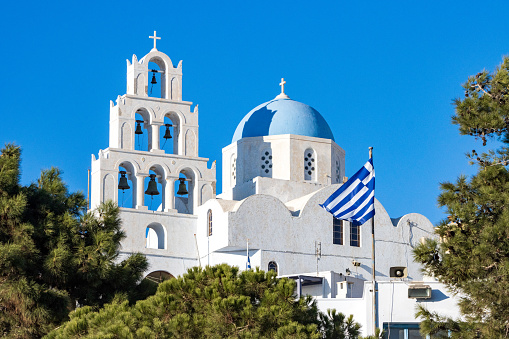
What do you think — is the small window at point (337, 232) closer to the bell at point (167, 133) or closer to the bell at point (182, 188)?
the bell at point (182, 188)

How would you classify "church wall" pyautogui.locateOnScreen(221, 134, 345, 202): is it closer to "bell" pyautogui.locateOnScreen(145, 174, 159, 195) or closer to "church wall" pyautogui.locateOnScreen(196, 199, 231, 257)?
"church wall" pyautogui.locateOnScreen(196, 199, 231, 257)

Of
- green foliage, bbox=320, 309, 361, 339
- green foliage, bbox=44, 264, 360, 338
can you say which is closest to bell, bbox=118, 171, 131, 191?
green foliage, bbox=44, 264, 360, 338

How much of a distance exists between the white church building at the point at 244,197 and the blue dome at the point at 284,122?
5cm

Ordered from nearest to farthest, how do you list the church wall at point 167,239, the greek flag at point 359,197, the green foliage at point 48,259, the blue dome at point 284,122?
the green foliage at point 48,259 < the greek flag at point 359,197 < the church wall at point 167,239 < the blue dome at point 284,122

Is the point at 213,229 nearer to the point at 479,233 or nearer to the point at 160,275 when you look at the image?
the point at 160,275

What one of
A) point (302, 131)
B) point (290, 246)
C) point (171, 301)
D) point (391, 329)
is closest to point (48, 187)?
point (171, 301)

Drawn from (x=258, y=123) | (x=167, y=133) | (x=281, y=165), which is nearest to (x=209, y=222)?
(x=167, y=133)

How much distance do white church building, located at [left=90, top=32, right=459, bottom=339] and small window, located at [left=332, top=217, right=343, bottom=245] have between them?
0.13ft

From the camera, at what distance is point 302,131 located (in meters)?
45.4

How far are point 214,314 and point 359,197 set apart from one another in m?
5.39

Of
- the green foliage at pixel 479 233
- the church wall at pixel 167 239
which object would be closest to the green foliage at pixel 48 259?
the green foliage at pixel 479 233

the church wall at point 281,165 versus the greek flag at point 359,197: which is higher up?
the church wall at point 281,165

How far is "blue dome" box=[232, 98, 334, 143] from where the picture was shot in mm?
45531

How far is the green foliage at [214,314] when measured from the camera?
24.6 meters
